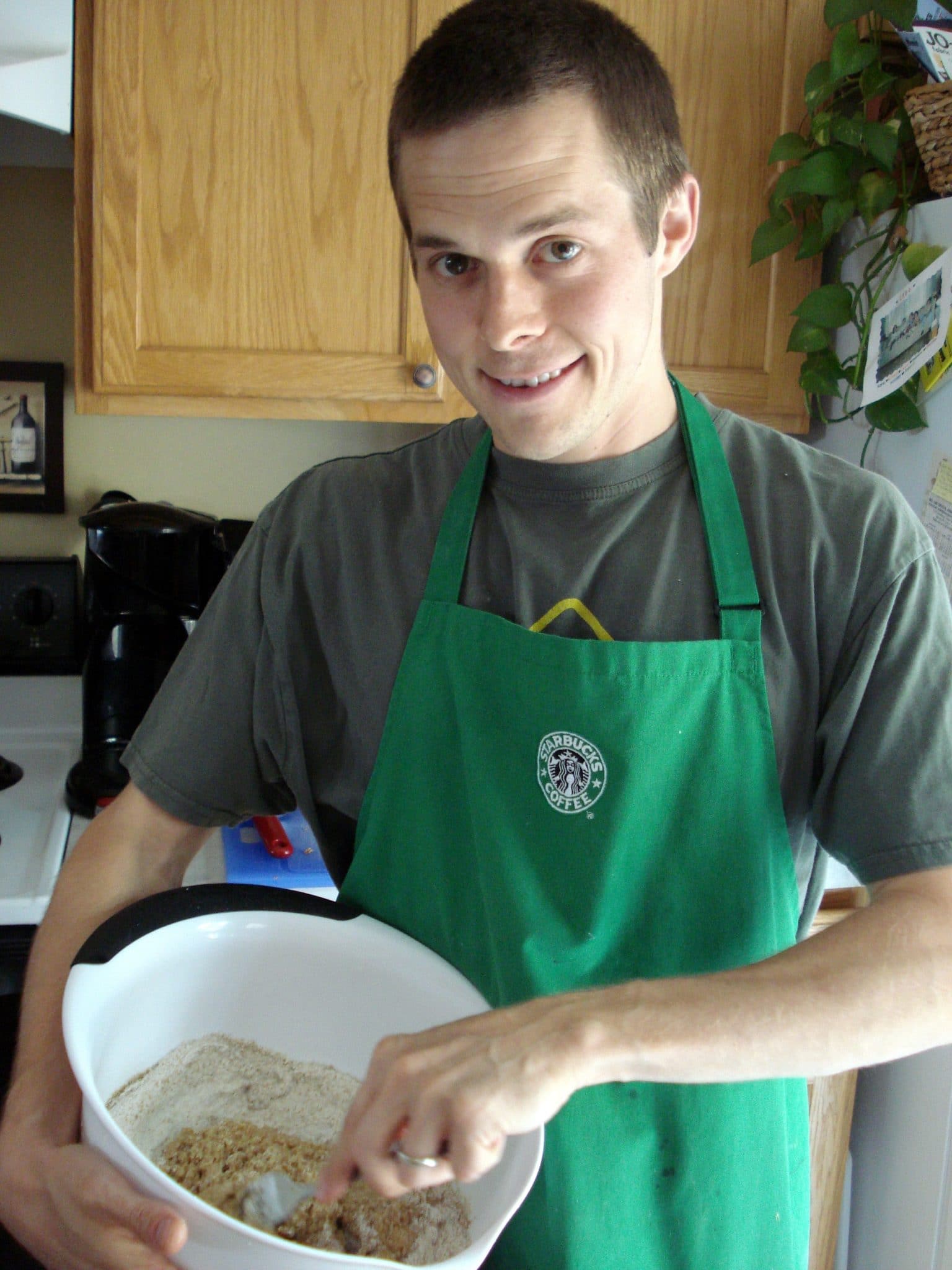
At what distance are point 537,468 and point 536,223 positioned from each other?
20 cm

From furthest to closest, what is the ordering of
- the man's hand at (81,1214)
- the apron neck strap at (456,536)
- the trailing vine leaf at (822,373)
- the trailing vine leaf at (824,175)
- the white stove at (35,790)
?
the trailing vine leaf at (822,373)
the trailing vine leaf at (824,175)
the white stove at (35,790)
the apron neck strap at (456,536)
the man's hand at (81,1214)

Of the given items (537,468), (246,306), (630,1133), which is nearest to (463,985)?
(630,1133)

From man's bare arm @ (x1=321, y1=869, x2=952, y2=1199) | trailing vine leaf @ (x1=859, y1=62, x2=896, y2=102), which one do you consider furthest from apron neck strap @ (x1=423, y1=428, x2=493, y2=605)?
trailing vine leaf @ (x1=859, y1=62, x2=896, y2=102)

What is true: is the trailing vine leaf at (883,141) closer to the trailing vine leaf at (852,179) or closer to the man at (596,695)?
the trailing vine leaf at (852,179)

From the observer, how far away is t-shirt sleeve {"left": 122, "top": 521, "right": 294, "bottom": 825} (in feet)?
3.22

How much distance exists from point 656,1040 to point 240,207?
51.6 inches

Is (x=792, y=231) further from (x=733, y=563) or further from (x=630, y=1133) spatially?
(x=630, y=1133)

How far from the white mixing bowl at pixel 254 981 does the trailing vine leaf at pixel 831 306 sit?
1.18m

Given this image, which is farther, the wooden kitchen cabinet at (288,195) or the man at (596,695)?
the wooden kitchen cabinet at (288,195)

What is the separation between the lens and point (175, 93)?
1.54 m

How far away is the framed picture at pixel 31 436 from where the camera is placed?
1.92m

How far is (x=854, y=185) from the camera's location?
5.31 ft

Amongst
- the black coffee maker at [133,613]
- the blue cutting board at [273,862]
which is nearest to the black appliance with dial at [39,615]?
the black coffee maker at [133,613]

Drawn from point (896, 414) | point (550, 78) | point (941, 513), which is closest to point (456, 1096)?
point (550, 78)
